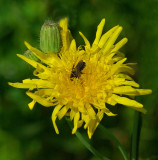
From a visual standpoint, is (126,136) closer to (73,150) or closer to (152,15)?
(73,150)

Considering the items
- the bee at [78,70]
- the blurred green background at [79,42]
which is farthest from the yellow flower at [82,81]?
the blurred green background at [79,42]

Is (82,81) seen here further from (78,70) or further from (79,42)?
(79,42)

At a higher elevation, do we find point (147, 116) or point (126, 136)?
point (147, 116)

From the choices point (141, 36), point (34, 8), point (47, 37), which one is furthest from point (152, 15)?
point (47, 37)

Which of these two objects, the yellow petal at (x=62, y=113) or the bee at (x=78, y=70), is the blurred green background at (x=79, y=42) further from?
the yellow petal at (x=62, y=113)

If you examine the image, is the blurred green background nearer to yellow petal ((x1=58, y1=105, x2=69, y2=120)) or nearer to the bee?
the bee

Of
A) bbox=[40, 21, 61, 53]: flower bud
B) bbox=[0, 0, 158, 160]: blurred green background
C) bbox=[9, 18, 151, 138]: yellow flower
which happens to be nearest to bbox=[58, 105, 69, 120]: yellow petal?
bbox=[9, 18, 151, 138]: yellow flower
